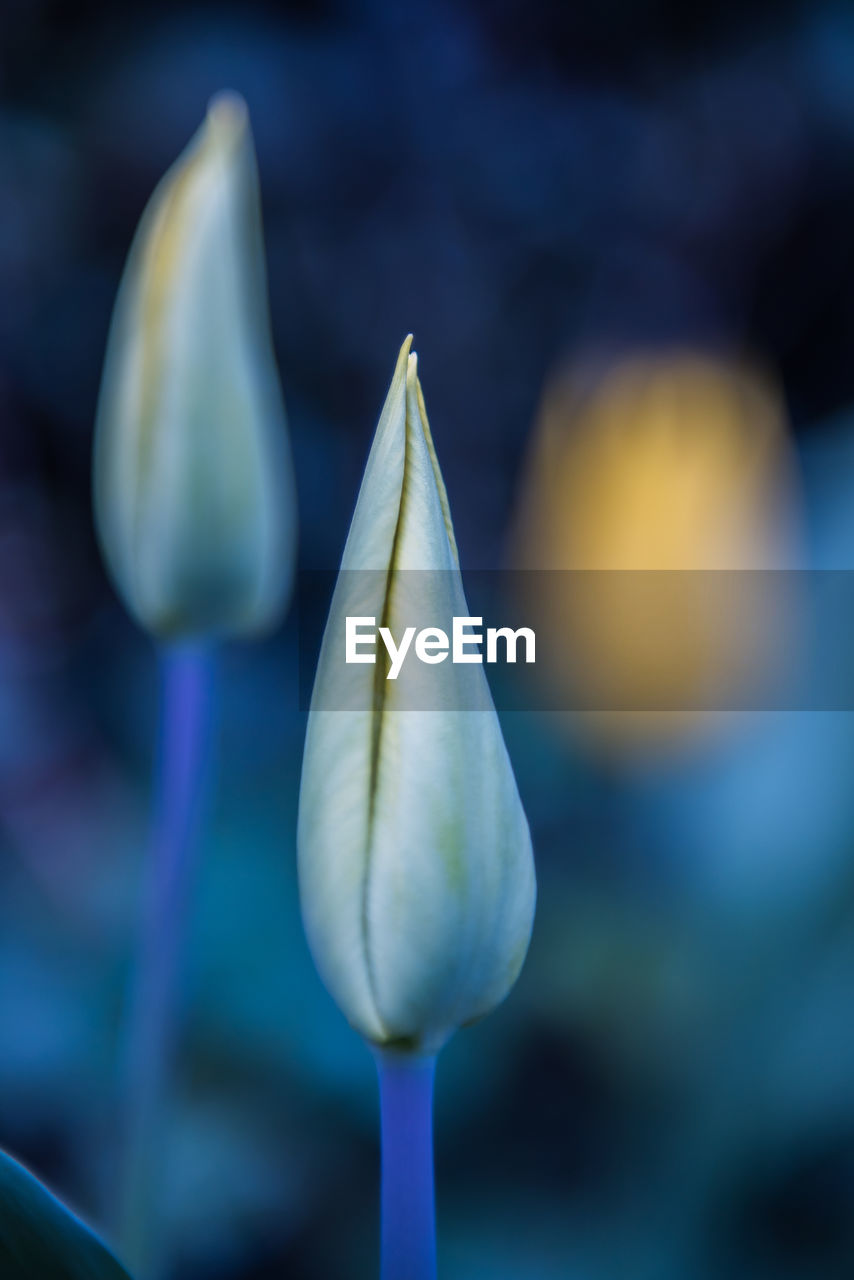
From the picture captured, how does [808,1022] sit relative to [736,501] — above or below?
below

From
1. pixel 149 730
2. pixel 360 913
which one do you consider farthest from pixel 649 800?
pixel 360 913

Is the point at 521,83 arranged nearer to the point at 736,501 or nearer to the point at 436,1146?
the point at 736,501

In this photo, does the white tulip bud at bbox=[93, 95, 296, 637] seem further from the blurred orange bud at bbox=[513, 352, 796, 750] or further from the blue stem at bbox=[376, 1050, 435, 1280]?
the blurred orange bud at bbox=[513, 352, 796, 750]

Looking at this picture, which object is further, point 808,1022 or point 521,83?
point 521,83

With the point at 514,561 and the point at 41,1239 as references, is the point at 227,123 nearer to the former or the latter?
the point at 41,1239

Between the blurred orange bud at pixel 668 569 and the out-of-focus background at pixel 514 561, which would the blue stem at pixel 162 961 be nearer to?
the out-of-focus background at pixel 514 561

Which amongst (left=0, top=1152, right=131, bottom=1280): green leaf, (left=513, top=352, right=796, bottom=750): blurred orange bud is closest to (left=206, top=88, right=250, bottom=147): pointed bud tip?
(left=0, top=1152, right=131, bottom=1280): green leaf

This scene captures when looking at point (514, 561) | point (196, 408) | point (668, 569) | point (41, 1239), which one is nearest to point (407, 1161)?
point (41, 1239)
